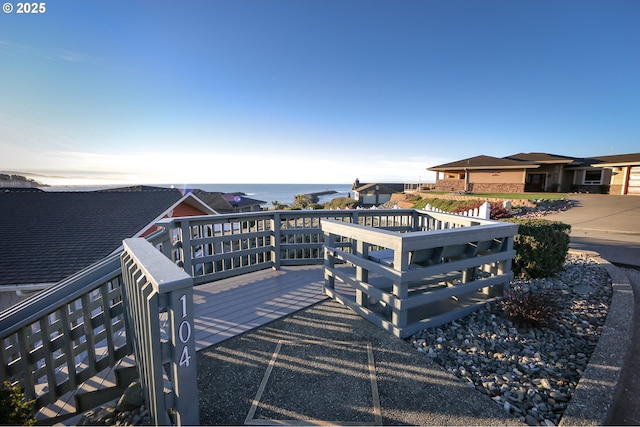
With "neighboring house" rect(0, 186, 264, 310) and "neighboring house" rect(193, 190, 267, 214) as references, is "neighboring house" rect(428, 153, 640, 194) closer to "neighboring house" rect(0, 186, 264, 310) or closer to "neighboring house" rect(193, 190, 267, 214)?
"neighboring house" rect(193, 190, 267, 214)

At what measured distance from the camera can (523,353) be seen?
2537 millimetres

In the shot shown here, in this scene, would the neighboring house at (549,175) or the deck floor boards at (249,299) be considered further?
the neighboring house at (549,175)

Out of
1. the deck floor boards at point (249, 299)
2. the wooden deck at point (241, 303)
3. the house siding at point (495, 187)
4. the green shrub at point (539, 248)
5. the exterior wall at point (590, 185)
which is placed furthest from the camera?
the house siding at point (495, 187)

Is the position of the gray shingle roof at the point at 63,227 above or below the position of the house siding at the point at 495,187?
below

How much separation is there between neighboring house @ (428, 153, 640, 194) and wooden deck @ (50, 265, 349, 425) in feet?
86.8

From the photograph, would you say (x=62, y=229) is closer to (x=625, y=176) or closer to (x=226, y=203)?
(x=226, y=203)

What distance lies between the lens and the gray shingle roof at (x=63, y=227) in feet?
22.4

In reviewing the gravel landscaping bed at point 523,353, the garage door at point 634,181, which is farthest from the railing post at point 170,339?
the garage door at point 634,181

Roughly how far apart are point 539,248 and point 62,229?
43.9 feet

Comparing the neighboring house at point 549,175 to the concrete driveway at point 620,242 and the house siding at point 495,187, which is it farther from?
the concrete driveway at point 620,242

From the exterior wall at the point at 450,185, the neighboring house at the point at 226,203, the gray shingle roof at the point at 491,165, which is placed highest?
the gray shingle roof at the point at 491,165

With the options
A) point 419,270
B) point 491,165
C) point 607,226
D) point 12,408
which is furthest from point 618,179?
point 12,408

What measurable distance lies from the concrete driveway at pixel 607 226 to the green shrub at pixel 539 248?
2760 millimetres

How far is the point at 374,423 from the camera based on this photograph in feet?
5.80
